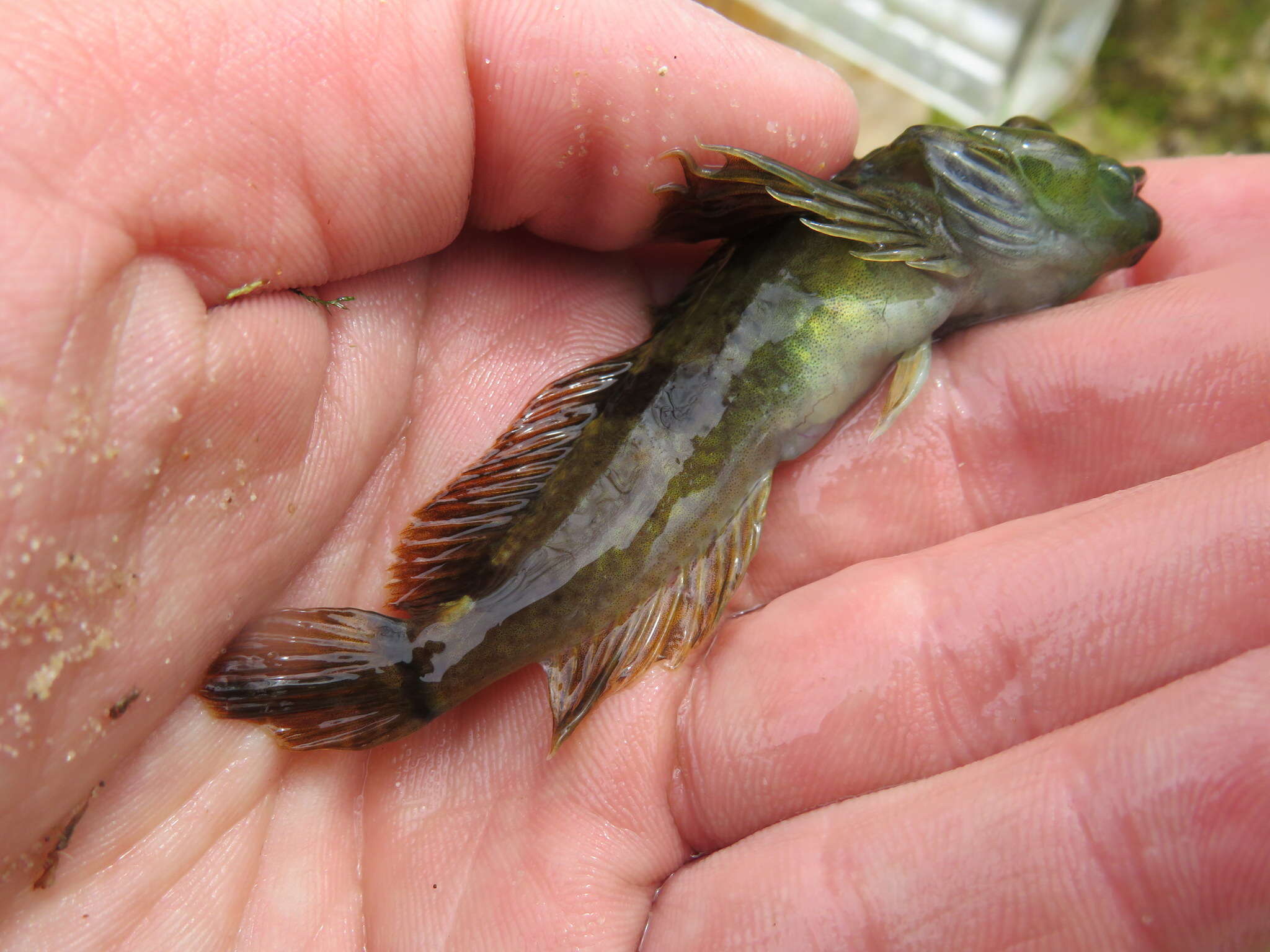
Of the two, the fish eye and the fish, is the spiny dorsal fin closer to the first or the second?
the fish

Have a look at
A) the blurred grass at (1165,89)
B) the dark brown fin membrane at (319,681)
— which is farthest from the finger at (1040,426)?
the blurred grass at (1165,89)

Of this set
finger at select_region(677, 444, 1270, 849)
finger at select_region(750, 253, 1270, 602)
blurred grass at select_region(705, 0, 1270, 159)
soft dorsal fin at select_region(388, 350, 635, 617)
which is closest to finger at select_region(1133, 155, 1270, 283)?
finger at select_region(750, 253, 1270, 602)

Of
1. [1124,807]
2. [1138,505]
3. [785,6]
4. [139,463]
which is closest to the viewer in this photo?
[1124,807]

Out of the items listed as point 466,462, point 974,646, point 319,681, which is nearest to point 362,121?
point 466,462

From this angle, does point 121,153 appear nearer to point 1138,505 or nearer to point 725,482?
point 725,482

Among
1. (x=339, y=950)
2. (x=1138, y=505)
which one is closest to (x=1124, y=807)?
(x=1138, y=505)

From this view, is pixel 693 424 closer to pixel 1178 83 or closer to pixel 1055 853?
pixel 1055 853
